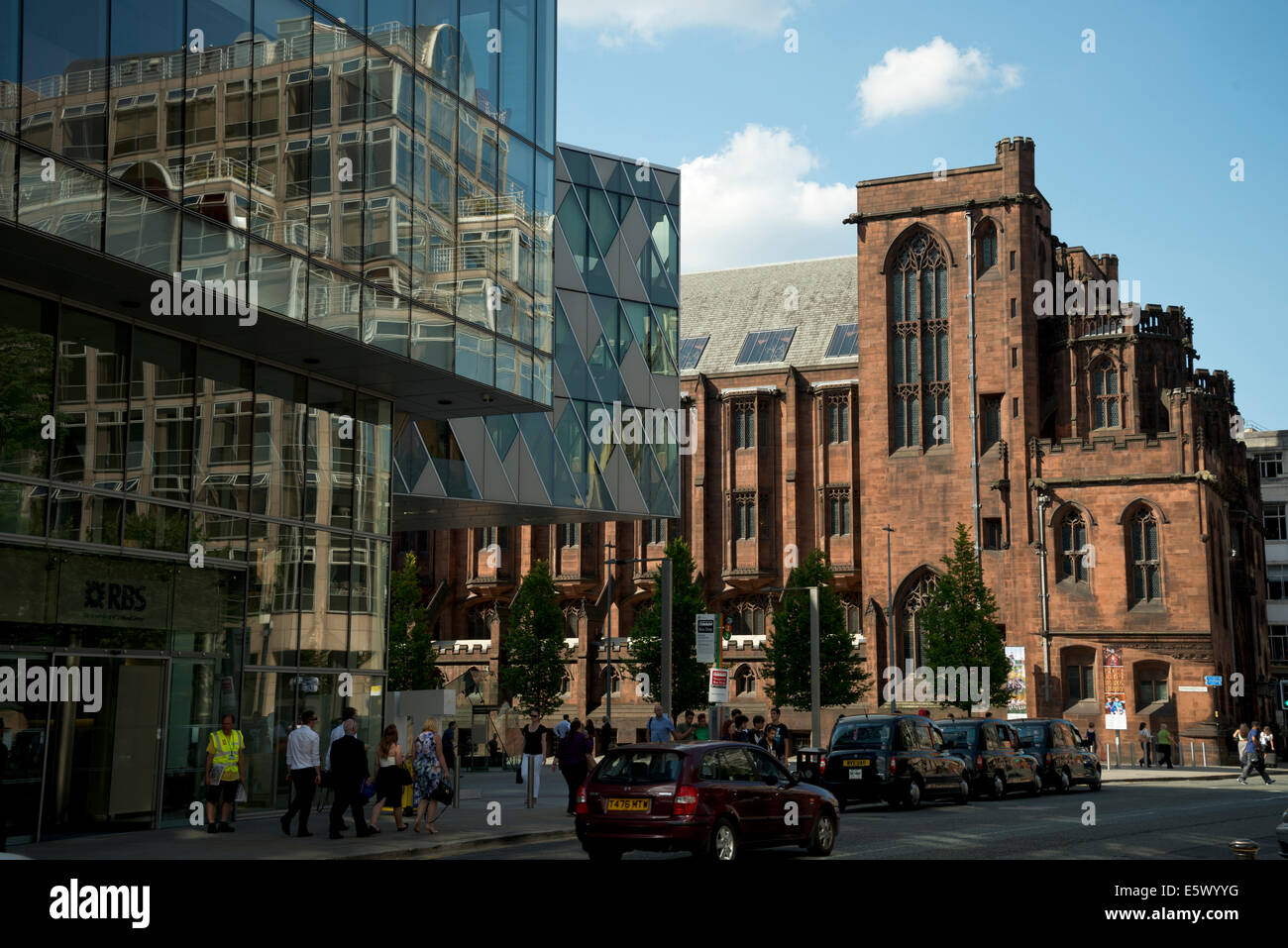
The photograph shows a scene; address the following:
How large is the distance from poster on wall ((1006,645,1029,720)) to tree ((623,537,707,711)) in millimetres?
14461

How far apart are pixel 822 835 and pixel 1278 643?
84.8 meters

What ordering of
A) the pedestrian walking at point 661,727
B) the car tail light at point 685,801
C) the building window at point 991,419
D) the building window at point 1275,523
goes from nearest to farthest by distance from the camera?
1. the car tail light at point 685,801
2. the pedestrian walking at point 661,727
3. the building window at point 991,419
4. the building window at point 1275,523

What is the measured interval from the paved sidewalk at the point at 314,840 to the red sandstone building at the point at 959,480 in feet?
120

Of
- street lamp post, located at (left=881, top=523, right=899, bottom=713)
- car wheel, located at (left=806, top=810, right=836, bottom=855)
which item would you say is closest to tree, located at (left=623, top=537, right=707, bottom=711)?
street lamp post, located at (left=881, top=523, right=899, bottom=713)

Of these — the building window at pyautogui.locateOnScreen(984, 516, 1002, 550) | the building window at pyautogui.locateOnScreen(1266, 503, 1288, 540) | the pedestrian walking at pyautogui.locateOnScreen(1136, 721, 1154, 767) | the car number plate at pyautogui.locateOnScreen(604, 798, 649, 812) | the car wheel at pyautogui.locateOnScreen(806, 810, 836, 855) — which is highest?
the building window at pyautogui.locateOnScreen(1266, 503, 1288, 540)

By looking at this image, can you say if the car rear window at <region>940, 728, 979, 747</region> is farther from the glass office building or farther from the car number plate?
the car number plate

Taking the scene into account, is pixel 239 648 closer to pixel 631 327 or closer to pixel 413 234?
pixel 413 234

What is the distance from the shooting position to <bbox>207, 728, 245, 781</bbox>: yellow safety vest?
778 inches

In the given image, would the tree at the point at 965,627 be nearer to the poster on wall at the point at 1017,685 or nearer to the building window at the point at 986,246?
the poster on wall at the point at 1017,685

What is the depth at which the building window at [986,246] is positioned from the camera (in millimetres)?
66438

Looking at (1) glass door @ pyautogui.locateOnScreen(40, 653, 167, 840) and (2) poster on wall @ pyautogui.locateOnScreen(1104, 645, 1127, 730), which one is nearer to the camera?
(1) glass door @ pyautogui.locateOnScreen(40, 653, 167, 840)

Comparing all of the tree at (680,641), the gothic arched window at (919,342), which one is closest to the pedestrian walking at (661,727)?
the tree at (680,641)

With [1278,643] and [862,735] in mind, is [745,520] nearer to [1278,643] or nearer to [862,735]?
[1278,643]
